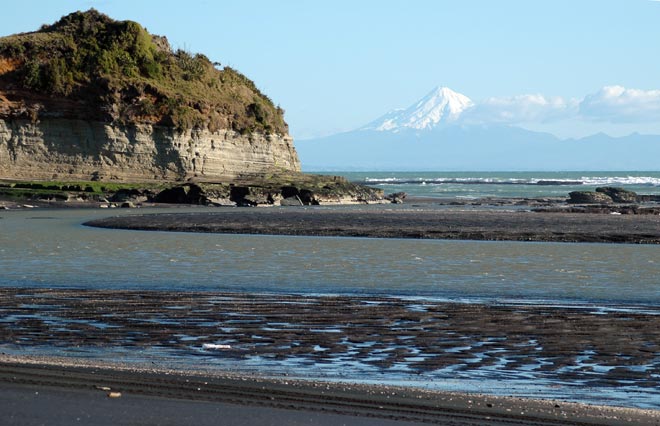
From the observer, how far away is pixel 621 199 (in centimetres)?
7806

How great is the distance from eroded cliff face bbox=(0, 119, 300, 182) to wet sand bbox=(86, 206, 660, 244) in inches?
844

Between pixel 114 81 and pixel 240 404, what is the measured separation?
64.9 m

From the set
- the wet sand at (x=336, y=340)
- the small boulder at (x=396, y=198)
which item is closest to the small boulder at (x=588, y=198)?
the small boulder at (x=396, y=198)

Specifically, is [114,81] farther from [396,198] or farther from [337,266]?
[337,266]

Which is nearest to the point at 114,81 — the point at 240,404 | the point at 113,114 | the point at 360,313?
the point at 113,114

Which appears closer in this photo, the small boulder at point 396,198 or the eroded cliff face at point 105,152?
the eroded cliff face at point 105,152

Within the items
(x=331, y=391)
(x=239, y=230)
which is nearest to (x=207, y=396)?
(x=331, y=391)

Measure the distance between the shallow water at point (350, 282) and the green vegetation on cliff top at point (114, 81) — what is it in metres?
30.4

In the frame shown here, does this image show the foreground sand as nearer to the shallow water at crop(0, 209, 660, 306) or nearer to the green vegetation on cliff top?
the shallow water at crop(0, 209, 660, 306)

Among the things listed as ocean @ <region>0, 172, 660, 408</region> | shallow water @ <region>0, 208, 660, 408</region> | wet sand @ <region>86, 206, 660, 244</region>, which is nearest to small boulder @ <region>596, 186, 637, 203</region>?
wet sand @ <region>86, 206, 660, 244</region>

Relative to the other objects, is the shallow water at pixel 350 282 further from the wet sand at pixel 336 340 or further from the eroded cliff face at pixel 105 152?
the eroded cliff face at pixel 105 152

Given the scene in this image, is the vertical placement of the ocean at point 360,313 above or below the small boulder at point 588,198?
below

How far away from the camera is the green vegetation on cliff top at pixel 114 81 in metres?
69.2

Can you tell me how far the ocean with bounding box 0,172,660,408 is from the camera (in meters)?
11.4
